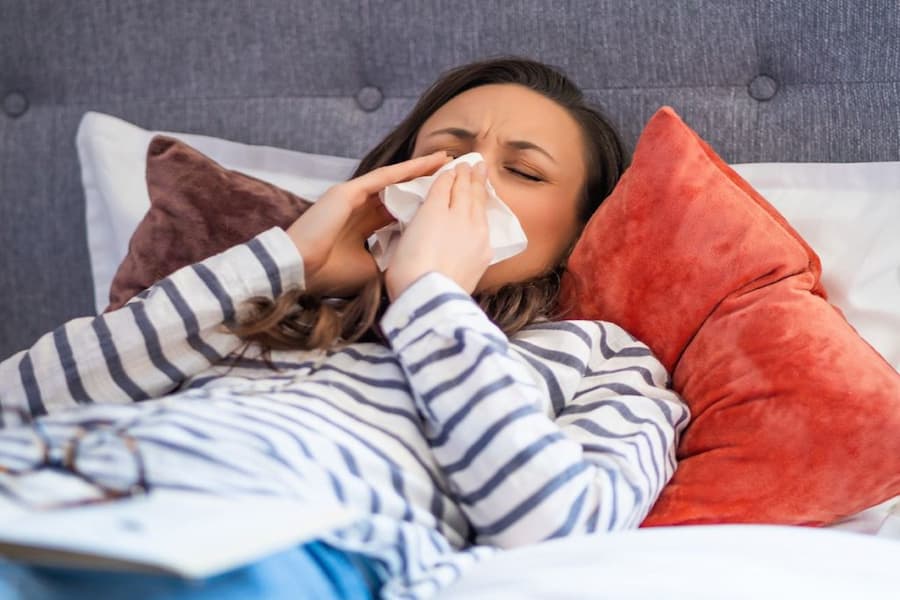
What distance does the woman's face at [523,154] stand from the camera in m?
1.22

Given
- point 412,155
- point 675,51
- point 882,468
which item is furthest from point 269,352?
point 675,51

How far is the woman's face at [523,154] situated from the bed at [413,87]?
21cm

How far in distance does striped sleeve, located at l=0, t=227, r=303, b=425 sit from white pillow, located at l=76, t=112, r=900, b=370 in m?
0.40

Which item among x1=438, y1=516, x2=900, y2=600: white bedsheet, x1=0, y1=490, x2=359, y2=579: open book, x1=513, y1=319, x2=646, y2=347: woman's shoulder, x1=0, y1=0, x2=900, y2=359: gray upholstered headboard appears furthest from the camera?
x1=0, y1=0, x2=900, y2=359: gray upholstered headboard

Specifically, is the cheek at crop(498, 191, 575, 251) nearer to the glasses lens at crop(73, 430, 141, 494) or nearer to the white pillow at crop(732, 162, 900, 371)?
the white pillow at crop(732, 162, 900, 371)

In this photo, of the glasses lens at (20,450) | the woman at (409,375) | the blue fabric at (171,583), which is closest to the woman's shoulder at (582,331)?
the woman at (409,375)

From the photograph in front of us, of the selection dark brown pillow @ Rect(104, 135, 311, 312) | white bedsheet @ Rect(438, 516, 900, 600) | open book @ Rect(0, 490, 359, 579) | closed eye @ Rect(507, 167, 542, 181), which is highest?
closed eye @ Rect(507, 167, 542, 181)

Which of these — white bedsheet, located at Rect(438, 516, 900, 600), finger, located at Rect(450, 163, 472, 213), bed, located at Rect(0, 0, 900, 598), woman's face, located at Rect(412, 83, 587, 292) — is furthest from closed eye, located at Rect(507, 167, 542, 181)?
white bedsheet, located at Rect(438, 516, 900, 600)

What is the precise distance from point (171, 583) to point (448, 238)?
480mm

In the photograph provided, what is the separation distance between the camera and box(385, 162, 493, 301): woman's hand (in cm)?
100

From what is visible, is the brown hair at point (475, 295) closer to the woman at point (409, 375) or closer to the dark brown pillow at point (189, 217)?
the woman at point (409, 375)

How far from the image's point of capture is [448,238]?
1037mm

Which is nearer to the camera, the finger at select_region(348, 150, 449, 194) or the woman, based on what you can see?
the woman

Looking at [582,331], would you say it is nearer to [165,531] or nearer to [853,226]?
[853,226]
